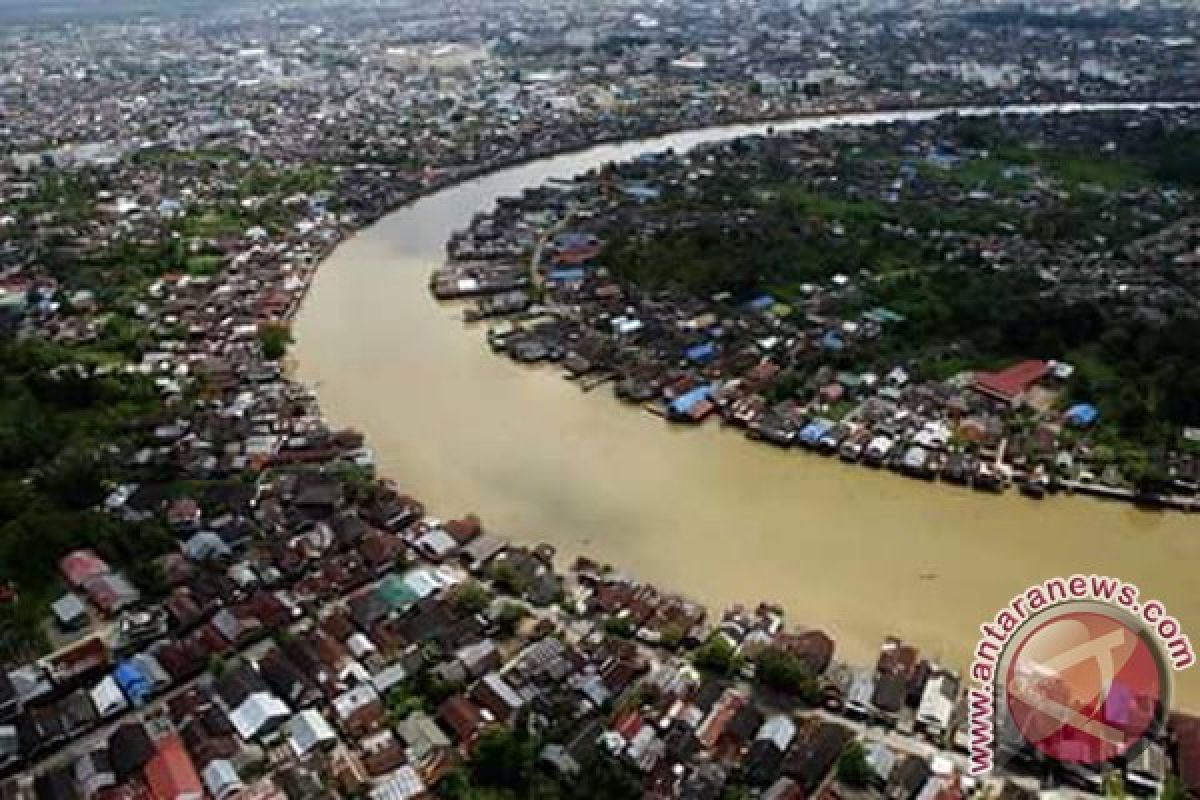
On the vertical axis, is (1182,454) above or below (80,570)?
below

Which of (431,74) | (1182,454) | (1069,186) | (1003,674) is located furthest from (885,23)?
(1003,674)

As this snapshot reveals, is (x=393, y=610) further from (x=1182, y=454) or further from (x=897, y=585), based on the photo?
(x=1182, y=454)

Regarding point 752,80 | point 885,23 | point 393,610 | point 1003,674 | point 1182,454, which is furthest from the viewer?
point 885,23

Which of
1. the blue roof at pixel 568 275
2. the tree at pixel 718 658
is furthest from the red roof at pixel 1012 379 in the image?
the blue roof at pixel 568 275

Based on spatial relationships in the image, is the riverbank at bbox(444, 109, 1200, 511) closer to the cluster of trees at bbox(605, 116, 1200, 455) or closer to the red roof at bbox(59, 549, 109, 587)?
the cluster of trees at bbox(605, 116, 1200, 455)

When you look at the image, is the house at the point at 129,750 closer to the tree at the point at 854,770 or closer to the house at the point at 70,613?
the house at the point at 70,613

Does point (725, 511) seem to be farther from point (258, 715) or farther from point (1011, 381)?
point (258, 715)

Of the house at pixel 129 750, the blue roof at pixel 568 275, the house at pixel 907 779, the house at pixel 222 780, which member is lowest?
the blue roof at pixel 568 275
